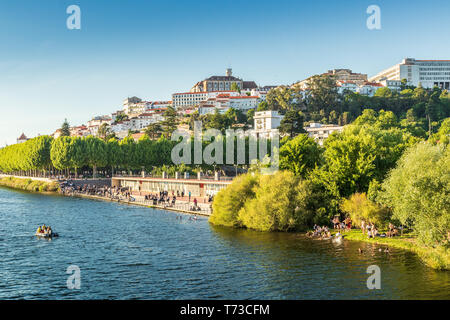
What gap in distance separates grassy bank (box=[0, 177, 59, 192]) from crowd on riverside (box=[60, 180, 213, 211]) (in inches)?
130

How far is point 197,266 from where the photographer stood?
3509 centimetres

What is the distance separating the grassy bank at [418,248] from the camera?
3192 centimetres

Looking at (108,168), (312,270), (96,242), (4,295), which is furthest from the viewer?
(108,168)

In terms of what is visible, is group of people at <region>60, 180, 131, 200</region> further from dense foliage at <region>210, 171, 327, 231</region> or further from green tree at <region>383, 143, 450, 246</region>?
green tree at <region>383, 143, 450, 246</region>

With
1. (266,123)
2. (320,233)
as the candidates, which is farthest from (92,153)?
(320,233)

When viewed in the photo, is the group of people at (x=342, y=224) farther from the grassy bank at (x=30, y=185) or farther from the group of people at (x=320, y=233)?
the grassy bank at (x=30, y=185)

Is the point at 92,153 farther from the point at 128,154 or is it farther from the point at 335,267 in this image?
the point at 335,267

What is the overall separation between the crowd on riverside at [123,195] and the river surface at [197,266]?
17237mm

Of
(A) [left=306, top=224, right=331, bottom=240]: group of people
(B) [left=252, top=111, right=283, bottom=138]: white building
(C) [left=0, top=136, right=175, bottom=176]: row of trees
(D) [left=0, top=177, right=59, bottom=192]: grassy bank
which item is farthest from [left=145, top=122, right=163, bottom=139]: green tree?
(A) [left=306, top=224, right=331, bottom=240]: group of people

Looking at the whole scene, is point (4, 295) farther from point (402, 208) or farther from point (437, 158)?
point (437, 158)

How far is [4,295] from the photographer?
28891mm

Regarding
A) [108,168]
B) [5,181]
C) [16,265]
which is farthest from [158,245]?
[5,181]

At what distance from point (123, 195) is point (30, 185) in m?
43.0
